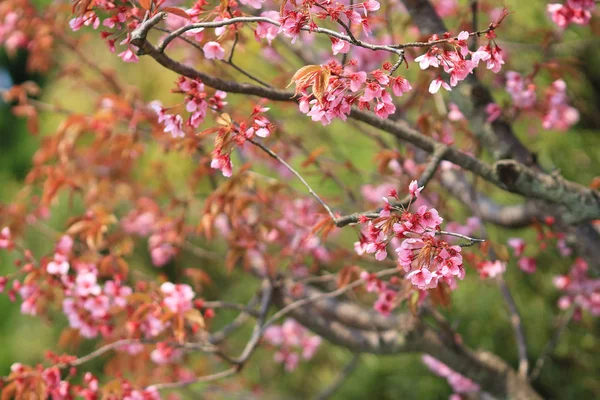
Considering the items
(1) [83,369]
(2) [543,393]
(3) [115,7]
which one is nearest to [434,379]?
(2) [543,393]

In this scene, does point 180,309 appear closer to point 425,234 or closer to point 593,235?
point 425,234

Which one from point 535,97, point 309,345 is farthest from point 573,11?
point 309,345

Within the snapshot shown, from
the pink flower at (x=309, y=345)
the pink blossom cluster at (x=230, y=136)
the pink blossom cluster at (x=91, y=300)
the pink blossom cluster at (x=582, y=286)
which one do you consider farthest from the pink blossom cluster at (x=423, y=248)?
the pink flower at (x=309, y=345)

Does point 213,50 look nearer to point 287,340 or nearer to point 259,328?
point 259,328

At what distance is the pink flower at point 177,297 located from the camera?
1.56 m

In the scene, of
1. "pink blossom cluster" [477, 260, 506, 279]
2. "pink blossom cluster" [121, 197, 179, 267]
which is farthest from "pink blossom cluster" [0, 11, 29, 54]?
"pink blossom cluster" [477, 260, 506, 279]

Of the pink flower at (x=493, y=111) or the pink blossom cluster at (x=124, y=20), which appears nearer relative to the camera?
the pink blossom cluster at (x=124, y=20)

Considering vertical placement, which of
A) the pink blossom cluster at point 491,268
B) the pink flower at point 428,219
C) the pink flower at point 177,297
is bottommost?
the pink flower at point 177,297

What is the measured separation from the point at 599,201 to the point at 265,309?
0.91 meters

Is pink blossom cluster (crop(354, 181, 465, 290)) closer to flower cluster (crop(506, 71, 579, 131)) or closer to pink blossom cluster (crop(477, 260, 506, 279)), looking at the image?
pink blossom cluster (crop(477, 260, 506, 279))

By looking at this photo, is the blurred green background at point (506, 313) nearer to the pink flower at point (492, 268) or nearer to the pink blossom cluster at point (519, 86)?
the pink blossom cluster at point (519, 86)

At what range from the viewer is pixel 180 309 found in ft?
5.11

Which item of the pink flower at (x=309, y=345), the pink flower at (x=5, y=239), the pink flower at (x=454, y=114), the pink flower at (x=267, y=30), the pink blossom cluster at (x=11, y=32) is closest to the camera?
the pink flower at (x=267, y=30)

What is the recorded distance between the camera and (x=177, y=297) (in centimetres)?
157
